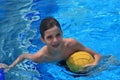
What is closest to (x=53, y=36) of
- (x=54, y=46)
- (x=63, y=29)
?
(x=54, y=46)

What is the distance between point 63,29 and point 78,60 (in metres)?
2.04

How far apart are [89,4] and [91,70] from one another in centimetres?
327

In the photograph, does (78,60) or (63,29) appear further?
(63,29)

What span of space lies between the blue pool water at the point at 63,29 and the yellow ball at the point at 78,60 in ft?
0.56

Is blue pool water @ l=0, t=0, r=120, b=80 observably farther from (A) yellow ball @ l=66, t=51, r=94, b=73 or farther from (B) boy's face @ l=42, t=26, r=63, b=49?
(B) boy's face @ l=42, t=26, r=63, b=49

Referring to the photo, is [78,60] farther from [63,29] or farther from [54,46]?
[63,29]

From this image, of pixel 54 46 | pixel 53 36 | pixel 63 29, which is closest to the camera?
pixel 53 36

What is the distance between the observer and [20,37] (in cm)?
618

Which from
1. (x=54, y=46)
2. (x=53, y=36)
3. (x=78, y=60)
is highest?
(x=53, y=36)

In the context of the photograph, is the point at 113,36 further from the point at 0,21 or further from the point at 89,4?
the point at 0,21

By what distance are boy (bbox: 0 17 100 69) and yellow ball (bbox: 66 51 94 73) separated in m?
0.10

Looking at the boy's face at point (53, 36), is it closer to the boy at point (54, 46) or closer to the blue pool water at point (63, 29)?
the boy at point (54, 46)

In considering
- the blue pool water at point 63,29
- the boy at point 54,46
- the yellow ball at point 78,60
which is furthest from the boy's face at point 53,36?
the blue pool water at point 63,29

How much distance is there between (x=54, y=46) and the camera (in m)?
4.36
